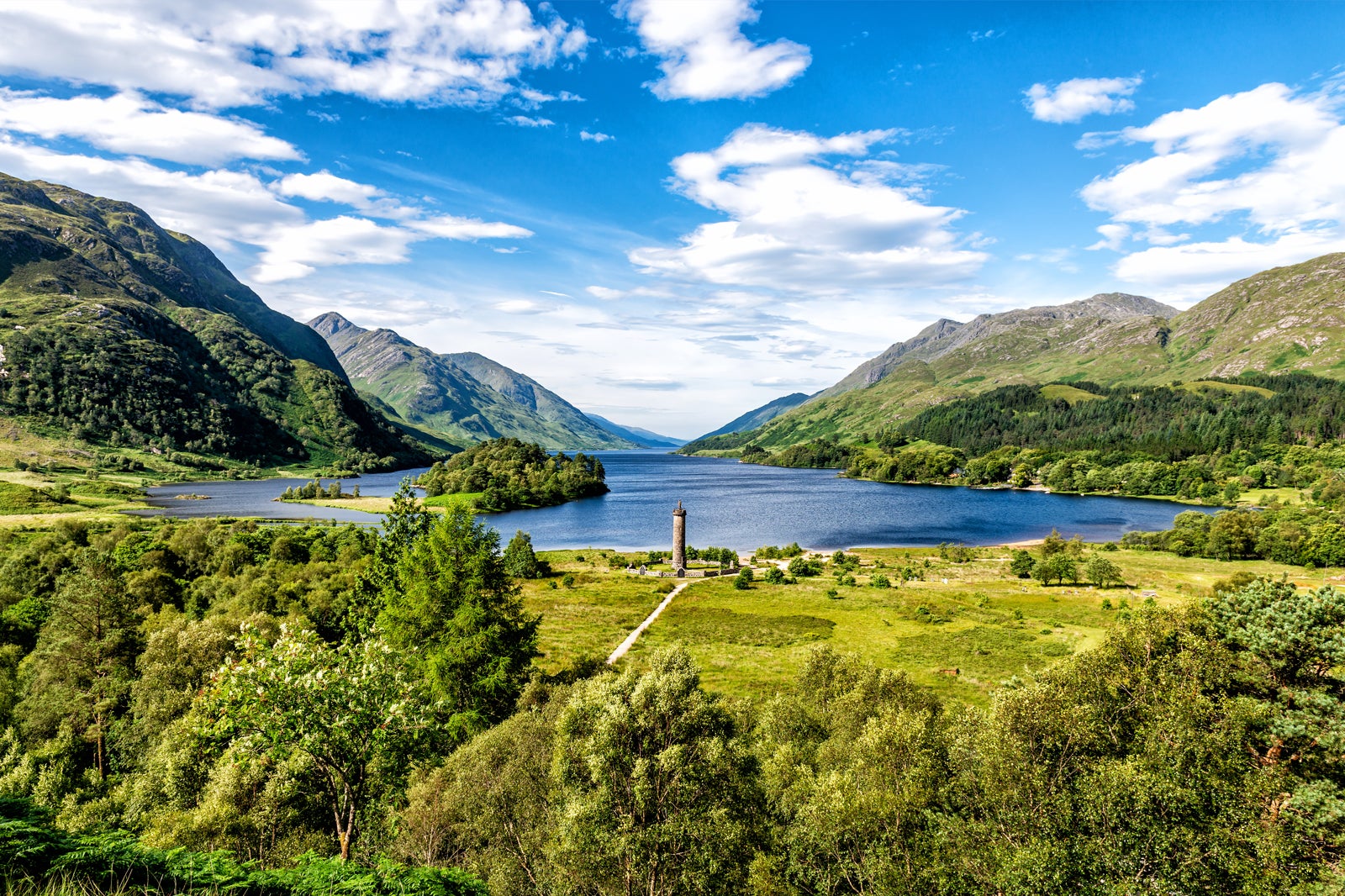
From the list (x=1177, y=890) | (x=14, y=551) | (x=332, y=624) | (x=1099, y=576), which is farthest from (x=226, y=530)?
(x=1099, y=576)

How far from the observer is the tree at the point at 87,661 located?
40219mm

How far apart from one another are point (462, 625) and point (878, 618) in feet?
185

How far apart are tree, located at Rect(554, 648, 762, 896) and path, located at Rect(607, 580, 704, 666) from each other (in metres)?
26.4

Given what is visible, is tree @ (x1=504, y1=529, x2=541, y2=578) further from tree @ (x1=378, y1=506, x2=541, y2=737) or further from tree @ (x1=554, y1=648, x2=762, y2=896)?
tree @ (x1=554, y1=648, x2=762, y2=896)

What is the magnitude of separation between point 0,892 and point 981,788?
28.7 meters

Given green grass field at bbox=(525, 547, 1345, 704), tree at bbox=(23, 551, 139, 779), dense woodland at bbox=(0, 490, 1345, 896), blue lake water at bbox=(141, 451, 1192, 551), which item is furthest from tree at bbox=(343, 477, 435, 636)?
blue lake water at bbox=(141, 451, 1192, 551)

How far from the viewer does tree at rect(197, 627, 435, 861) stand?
64.8ft

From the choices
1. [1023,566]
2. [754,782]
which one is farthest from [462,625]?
[1023,566]

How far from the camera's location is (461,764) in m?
26.8

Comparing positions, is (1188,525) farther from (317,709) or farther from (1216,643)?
(317,709)

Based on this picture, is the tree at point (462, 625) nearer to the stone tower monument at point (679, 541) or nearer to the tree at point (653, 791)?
the tree at point (653, 791)

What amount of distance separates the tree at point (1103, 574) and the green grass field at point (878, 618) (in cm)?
202

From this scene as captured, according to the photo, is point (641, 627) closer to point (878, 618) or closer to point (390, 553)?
point (878, 618)

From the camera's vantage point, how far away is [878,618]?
75625 mm
